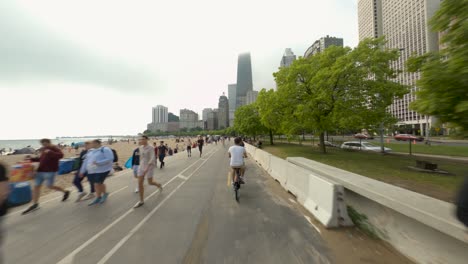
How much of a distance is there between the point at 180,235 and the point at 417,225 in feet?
13.7

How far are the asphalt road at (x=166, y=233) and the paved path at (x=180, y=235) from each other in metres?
0.02

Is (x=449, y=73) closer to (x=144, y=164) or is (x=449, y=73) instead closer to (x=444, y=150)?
(x=144, y=164)

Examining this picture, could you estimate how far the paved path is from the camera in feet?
10.7

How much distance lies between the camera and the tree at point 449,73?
269 centimetres

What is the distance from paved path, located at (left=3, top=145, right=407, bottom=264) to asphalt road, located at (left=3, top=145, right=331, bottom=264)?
2 cm

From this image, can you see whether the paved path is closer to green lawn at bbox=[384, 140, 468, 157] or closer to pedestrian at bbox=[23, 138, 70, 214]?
pedestrian at bbox=[23, 138, 70, 214]

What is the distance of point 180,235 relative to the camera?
3982 mm

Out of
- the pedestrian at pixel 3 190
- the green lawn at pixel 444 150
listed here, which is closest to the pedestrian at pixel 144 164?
the pedestrian at pixel 3 190

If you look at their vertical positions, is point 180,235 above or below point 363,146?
Result: below

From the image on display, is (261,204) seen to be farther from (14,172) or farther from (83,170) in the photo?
(14,172)

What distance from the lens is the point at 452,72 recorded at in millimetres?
2764

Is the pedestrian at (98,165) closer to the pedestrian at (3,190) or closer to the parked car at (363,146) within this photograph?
the pedestrian at (3,190)

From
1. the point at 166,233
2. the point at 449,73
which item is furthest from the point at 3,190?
the point at 449,73

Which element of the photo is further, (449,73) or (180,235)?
(180,235)
